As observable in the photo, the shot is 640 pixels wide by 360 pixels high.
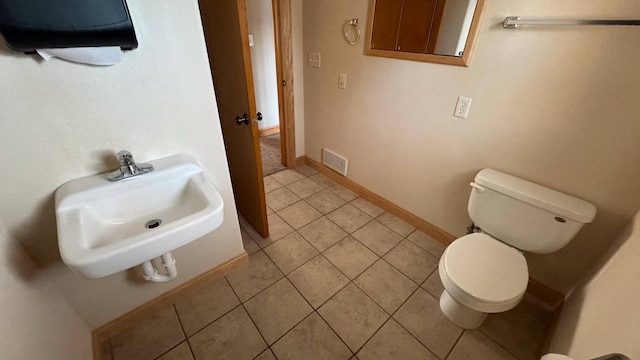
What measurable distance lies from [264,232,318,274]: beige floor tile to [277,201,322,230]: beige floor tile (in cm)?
16

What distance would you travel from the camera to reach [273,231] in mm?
1919

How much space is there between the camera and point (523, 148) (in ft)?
4.25

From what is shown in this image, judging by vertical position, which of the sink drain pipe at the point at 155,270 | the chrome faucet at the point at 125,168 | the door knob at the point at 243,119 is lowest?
the sink drain pipe at the point at 155,270

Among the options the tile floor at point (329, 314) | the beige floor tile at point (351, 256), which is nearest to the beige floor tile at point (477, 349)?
the tile floor at point (329, 314)

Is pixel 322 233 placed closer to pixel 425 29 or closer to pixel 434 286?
pixel 434 286

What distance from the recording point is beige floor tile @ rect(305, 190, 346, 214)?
220 cm

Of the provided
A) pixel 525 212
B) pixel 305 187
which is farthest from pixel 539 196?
pixel 305 187

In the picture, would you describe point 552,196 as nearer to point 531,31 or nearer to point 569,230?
point 569,230

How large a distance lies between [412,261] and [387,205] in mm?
563

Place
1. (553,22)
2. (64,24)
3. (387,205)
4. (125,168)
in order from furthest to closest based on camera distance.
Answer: (387,205) → (553,22) → (125,168) → (64,24)

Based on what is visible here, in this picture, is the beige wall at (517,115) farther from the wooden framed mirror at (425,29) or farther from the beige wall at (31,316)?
the beige wall at (31,316)

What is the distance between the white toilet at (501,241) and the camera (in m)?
1.08

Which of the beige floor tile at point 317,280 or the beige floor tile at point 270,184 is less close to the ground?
the beige floor tile at point 270,184

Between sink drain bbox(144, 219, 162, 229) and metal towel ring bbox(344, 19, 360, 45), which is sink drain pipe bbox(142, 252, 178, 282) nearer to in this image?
sink drain bbox(144, 219, 162, 229)
